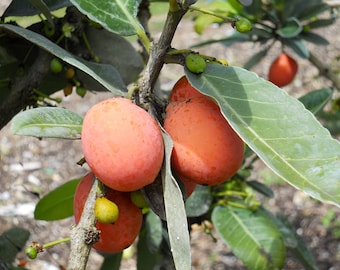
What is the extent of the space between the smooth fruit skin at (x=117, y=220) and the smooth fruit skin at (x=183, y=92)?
5.1 inches

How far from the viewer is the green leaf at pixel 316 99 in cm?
127

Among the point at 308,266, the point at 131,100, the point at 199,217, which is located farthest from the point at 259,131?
the point at 308,266

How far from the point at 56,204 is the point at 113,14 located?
508mm

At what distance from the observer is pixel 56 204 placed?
1.19 m

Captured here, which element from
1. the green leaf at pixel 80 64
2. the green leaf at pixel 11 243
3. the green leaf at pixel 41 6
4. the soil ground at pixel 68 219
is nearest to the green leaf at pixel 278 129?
the green leaf at pixel 80 64

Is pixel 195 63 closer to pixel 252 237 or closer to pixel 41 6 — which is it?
pixel 41 6

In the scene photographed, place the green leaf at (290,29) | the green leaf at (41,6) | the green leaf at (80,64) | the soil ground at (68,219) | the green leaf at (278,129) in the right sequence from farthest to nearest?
the soil ground at (68,219)
the green leaf at (290,29)
the green leaf at (41,6)
the green leaf at (80,64)
the green leaf at (278,129)

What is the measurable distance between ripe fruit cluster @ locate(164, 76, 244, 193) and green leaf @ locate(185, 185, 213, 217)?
572 mm

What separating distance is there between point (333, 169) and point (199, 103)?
168 millimetres

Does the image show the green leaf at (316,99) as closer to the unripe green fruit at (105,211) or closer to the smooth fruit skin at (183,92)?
the smooth fruit skin at (183,92)

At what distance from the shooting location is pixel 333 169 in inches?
25.6

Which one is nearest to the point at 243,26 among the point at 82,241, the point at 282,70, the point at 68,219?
the point at 82,241

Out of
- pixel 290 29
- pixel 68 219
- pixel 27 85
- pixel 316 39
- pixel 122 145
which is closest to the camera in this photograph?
pixel 122 145

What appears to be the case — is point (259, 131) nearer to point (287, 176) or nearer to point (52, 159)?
point (287, 176)
